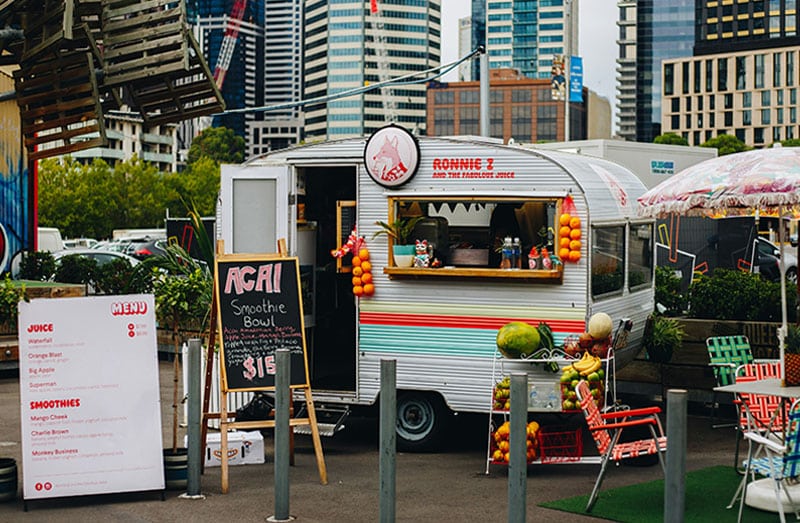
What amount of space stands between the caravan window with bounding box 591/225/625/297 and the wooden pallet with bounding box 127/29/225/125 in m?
3.69

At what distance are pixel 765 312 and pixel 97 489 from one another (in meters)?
8.52

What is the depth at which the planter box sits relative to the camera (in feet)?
45.5

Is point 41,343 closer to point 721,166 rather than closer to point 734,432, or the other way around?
point 721,166

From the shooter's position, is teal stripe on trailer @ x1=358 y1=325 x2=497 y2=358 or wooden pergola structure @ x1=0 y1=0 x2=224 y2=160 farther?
teal stripe on trailer @ x1=358 y1=325 x2=497 y2=358

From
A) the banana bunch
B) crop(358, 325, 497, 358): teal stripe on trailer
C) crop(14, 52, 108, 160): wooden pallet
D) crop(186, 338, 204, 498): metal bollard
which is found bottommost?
crop(186, 338, 204, 498): metal bollard

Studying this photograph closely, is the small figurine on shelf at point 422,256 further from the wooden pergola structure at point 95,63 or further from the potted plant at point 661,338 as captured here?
the potted plant at point 661,338

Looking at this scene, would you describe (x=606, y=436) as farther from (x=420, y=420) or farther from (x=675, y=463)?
(x=420, y=420)

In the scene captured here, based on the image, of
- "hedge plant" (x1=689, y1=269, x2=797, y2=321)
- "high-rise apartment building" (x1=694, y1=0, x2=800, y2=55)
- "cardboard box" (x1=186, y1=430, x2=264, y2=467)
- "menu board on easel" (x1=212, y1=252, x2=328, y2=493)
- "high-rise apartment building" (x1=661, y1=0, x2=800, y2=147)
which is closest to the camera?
"menu board on easel" (x1=212, y1=252, x2=328, y2=493)

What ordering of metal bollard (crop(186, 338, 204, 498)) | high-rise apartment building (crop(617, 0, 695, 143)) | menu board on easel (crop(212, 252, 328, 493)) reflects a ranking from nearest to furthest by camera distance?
metal bollard (crop(186, 338, 204, 498)) → menu board on easel (crop(212, 252, 328, 493)) → high-rise apartment building (crop(617, 0, 695, 143))

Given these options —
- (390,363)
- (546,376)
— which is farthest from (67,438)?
(546,376)

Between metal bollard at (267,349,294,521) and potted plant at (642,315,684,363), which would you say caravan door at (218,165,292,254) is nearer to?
metal bollard at (267,349,294,521)

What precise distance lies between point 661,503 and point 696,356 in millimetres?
Answer: 5061

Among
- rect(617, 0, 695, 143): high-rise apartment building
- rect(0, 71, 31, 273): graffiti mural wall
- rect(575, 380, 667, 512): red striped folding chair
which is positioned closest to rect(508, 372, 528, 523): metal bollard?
rect(575, 380, 667, 512): red striped folding chair

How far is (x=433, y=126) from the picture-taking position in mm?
181000
